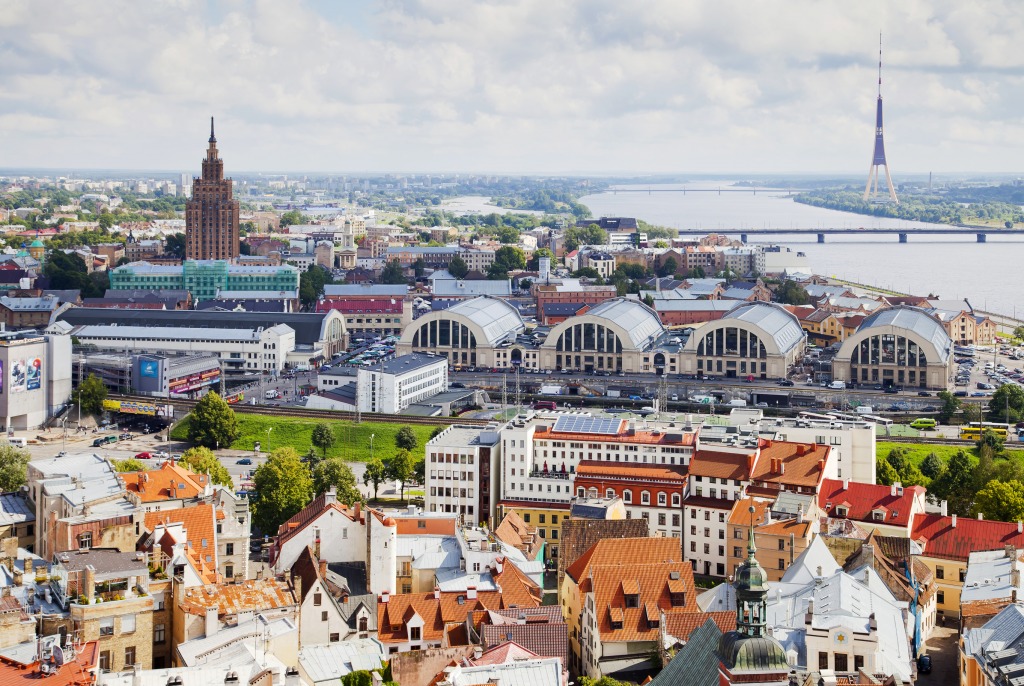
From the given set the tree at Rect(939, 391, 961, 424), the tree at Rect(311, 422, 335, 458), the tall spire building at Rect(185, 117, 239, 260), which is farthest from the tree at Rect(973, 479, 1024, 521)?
the tall spire building at Rect(185, 117, 239, 260)

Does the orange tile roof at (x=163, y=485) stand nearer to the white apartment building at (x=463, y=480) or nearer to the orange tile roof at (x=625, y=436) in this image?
the white apartment building at (x=463, y=480)

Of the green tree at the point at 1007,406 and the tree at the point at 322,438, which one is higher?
the green tree at the point at 1007,406

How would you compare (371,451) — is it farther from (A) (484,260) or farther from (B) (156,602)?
(A) (484,260)

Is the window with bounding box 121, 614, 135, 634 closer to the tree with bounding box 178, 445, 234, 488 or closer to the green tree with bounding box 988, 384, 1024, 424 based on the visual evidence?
the tree with bounding box 178, 445, 234, 488

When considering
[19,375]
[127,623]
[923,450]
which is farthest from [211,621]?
[19,375]

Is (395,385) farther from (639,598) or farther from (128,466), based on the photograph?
(639,598)

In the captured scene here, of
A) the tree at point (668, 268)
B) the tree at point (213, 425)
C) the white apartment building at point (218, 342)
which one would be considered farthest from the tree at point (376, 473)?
the tree at point (668, 268)

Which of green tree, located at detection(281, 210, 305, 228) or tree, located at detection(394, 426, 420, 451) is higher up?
green tree, located at detection(281, 210, 305, 228)
